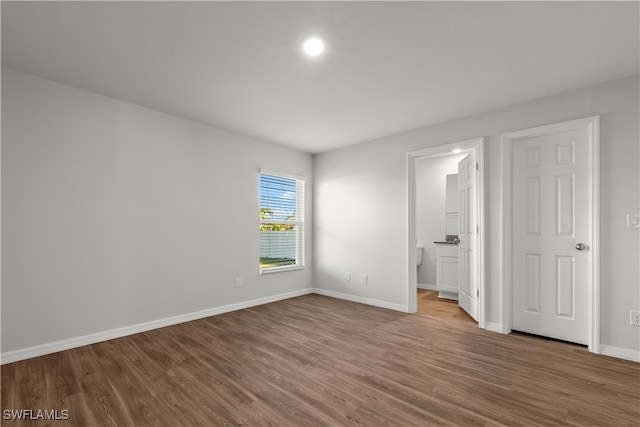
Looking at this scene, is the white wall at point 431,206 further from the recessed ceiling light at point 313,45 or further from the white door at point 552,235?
the recessed ceiling light at point 313,45

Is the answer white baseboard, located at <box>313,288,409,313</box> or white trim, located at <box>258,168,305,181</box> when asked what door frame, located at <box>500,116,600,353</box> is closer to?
white baseboard, located at <box>313,288,409,313</box>

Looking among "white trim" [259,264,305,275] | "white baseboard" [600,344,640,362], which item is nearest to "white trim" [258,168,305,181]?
"white trim" [259,264,305,275]

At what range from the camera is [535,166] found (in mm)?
3266

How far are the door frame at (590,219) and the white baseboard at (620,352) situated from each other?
50 millimetres

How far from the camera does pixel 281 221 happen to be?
4996 mm

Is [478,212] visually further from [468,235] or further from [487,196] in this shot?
[468,235]

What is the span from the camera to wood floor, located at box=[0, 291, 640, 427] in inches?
72.9

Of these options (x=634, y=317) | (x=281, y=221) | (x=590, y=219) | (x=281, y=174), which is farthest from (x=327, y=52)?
(x=634, y=317)

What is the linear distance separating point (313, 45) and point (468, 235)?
3.11 meters

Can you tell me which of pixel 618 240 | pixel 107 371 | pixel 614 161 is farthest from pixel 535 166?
pixel 107 371

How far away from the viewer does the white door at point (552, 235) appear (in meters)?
2.99

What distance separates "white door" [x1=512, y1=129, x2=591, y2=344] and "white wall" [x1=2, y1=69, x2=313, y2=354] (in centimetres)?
351

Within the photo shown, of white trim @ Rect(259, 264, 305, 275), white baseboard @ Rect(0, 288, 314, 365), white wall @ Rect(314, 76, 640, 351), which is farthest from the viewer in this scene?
white trim @ Rect(259, 264, 305, 275)

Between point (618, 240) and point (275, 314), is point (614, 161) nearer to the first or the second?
point (618, 240)
